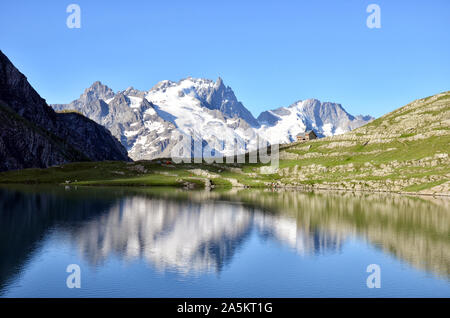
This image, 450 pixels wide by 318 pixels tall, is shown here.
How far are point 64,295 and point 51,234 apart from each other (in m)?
34.8

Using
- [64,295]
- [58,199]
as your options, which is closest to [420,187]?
[58,199]

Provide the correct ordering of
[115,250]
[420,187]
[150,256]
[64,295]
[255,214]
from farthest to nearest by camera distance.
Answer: [420,187]
[255,214]
[115,250]
[150,256]
[64,295]

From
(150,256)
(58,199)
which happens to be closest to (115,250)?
(150,256)

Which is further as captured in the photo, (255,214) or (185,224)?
(255,214)

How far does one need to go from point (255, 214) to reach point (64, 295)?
68.3 meters

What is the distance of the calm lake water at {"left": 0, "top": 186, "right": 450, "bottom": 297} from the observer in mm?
41906

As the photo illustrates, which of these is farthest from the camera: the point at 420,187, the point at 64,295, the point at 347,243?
the point at 420,187

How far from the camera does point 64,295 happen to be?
3822 cm

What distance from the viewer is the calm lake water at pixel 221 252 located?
4191cm

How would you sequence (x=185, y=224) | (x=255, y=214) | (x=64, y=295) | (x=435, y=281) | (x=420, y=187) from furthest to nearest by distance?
1. (x=420, y=187)
2. (x=255, y=214)
3. (x=185, y=224)
4. (x=435, y=281)
5. (x=64, y=295)

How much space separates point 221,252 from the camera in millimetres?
58812

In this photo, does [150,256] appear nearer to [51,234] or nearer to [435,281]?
[51,234]

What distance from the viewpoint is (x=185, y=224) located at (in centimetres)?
8425
